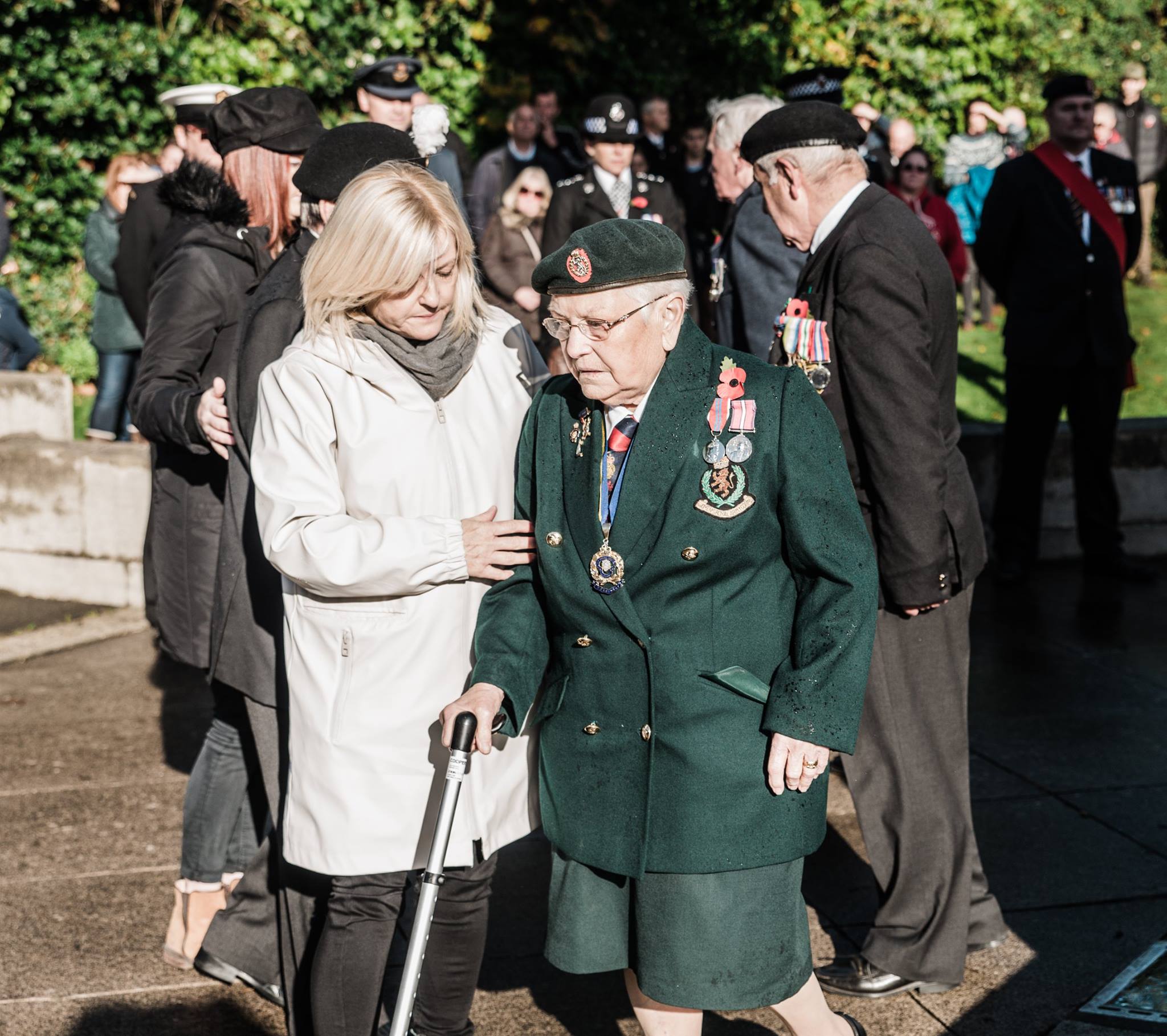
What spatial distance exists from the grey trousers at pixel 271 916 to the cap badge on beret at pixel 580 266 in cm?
134

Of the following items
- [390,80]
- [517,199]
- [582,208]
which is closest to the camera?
[390,80]

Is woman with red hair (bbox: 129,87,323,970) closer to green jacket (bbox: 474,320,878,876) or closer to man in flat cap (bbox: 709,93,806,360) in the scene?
green jacket (bbox: 474,320,878,876)

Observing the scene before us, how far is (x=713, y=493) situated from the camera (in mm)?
2621

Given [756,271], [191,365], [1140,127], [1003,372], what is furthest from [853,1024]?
[1140,127]

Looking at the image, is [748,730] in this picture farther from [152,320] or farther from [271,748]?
[152,320]

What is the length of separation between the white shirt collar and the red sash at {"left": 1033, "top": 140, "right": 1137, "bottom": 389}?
3.94 metres

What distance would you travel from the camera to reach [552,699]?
111 inches

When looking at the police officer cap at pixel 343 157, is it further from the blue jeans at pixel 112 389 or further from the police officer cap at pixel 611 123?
the blue jeans at pixel 112 389

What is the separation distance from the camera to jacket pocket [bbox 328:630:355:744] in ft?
9.59

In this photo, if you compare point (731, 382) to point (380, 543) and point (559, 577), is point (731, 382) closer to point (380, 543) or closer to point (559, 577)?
point (559, 577)

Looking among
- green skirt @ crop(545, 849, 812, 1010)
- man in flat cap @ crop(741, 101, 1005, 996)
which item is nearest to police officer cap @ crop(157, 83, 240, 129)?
man in flat cap @ crop(741, 101, 1005, 996)

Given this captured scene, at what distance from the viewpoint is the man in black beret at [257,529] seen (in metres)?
3.21

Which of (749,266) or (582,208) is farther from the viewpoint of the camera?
(582,208)

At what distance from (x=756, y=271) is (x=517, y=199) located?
4.21 m
